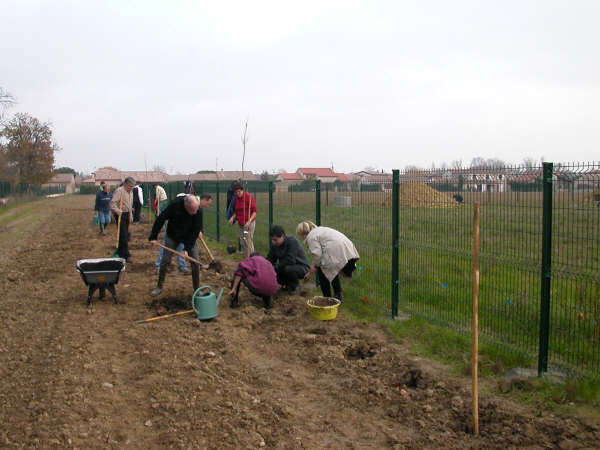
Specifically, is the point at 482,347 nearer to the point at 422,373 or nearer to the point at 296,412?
the point at 422,373

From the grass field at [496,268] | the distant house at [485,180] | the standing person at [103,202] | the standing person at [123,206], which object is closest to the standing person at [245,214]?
the standing person at [123,206]

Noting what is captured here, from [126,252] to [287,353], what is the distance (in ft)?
21.0

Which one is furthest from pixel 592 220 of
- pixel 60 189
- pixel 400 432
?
pixel 60 189

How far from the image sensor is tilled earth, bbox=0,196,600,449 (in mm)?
3635

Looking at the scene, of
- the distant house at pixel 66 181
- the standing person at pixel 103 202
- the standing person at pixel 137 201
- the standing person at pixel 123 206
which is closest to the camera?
the standing person at pixel 123 206

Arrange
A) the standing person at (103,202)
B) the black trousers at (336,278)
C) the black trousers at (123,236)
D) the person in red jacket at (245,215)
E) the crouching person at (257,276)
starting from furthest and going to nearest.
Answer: the standing person at (103,202) → the black trousers at (123,236) → the person in red jacket at (245,215) → the black trousers at (336,278) → the crouching person at (257,276)

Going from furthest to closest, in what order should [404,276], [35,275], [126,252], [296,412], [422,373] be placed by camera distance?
[126,252], [35,275], [404,276], [422,373], [296,412]

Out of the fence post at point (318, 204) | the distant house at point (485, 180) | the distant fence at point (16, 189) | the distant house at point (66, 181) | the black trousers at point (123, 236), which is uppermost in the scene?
the distant house at point (66, 181)

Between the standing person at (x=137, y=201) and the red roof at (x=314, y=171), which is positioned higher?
the red roof at (x=314, y=171)

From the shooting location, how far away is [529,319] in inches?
195

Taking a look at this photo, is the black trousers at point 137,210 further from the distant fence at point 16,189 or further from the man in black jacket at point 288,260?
the distant fence at point 16,189

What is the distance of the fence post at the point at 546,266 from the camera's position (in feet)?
14.4

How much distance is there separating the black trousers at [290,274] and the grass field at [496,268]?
836 millimetres

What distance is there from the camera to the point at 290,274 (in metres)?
7.69
